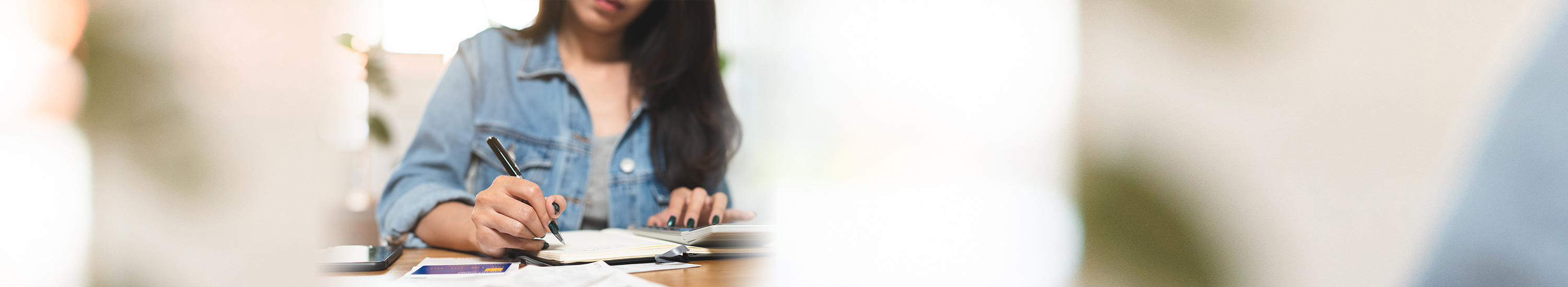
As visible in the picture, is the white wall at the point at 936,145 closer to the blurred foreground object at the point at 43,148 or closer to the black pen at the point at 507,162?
the blurred foreground object at the point at 43,148

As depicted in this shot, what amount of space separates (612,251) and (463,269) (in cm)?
8

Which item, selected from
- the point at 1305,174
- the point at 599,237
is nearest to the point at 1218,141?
the point at 1305,174

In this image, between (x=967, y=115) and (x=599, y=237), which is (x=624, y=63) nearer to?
(x=599, y=237)

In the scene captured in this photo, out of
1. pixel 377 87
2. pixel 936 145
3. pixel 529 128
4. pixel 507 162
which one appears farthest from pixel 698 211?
pixel 377 87

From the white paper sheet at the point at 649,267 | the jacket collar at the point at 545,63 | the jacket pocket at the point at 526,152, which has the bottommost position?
the white paper sheet at the point at 649,267

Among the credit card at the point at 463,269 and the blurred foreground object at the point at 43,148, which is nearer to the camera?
the blurred foreground object at the point at 43,148

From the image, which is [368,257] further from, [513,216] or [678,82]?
[678,82]

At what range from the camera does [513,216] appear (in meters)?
0.43

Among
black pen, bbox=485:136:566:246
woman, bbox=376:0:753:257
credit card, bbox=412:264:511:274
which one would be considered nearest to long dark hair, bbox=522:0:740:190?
woman, bbox=376:0:753:257

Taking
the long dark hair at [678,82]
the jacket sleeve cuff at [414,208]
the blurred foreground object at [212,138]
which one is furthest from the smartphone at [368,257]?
the long dark hair at [678,82]

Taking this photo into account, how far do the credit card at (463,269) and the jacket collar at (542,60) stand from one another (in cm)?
52

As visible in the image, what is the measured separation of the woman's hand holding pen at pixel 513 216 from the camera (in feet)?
A: 1.41

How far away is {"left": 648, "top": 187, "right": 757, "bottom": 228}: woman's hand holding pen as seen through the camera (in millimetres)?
677

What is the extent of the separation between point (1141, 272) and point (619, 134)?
0.88 meters
